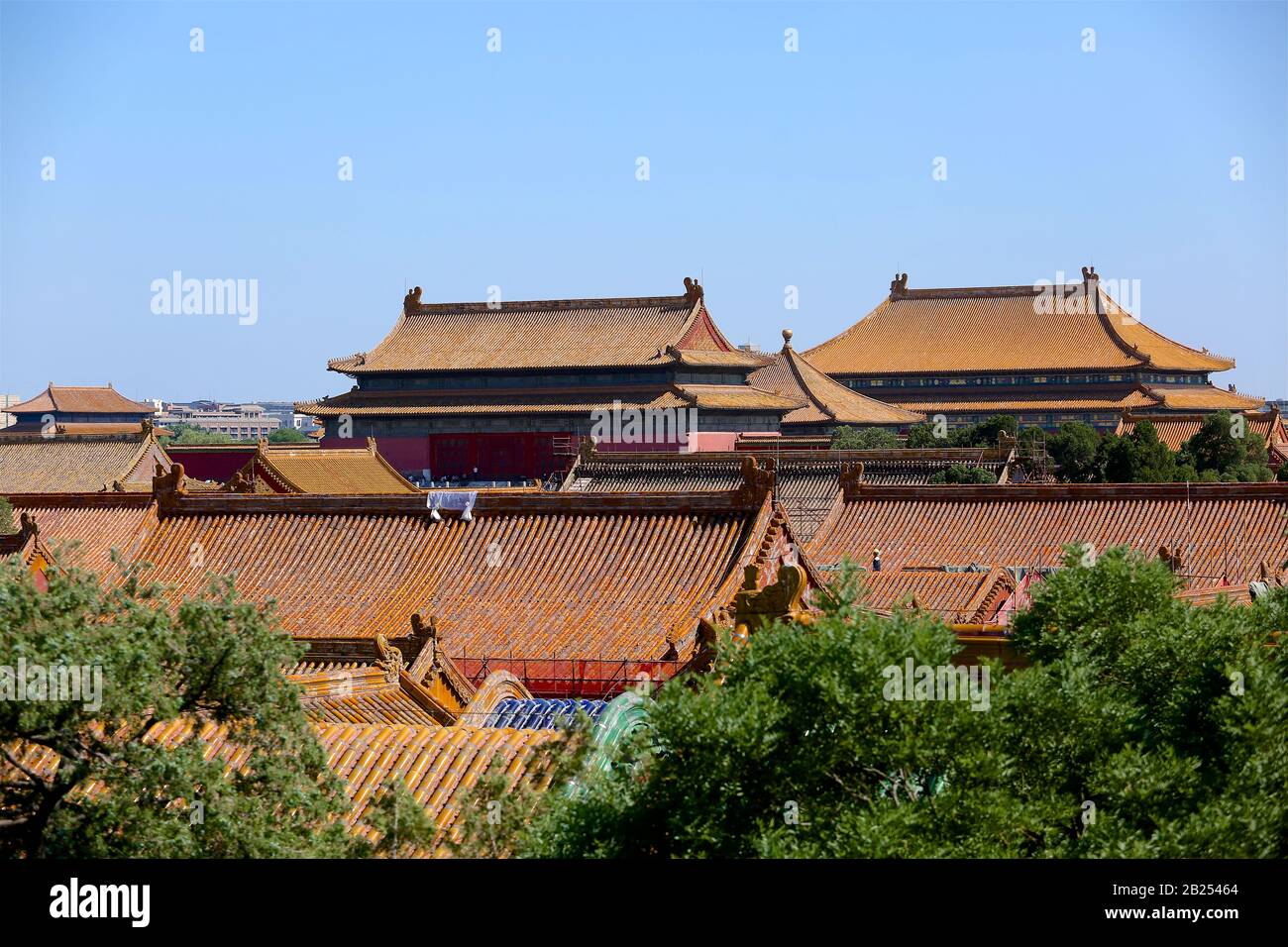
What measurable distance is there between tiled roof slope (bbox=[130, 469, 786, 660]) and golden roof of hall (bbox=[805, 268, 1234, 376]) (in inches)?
3446

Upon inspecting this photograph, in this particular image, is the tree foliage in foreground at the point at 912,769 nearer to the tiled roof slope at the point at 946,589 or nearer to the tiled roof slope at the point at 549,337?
the tiled roof slope at the point at 946,589

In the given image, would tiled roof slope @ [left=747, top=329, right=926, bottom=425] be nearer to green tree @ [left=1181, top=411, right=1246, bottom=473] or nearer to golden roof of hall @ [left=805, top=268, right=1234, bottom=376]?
golden roof of hall @ [left=805, top=268, right=1234, bottom=376]

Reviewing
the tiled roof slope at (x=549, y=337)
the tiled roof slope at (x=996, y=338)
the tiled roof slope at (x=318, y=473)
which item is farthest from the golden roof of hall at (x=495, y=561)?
the tiled roof slope at (x=996, y=338)

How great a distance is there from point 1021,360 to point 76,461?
6155 cm

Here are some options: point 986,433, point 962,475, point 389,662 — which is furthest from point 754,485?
point 986,433

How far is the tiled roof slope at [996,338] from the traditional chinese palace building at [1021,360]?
8 cm

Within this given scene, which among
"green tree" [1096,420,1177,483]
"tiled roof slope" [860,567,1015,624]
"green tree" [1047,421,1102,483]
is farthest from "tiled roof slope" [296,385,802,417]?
"tiled roof slope" [860,567,1015,624]

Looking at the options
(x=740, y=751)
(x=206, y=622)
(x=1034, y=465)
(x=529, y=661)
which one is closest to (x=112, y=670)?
(x=206, y=622)

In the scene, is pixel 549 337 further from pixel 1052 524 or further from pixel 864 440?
pixel 1052 524

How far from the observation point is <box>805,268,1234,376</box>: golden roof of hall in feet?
379

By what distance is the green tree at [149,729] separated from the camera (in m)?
12.5

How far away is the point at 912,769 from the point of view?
1182 centimetres
